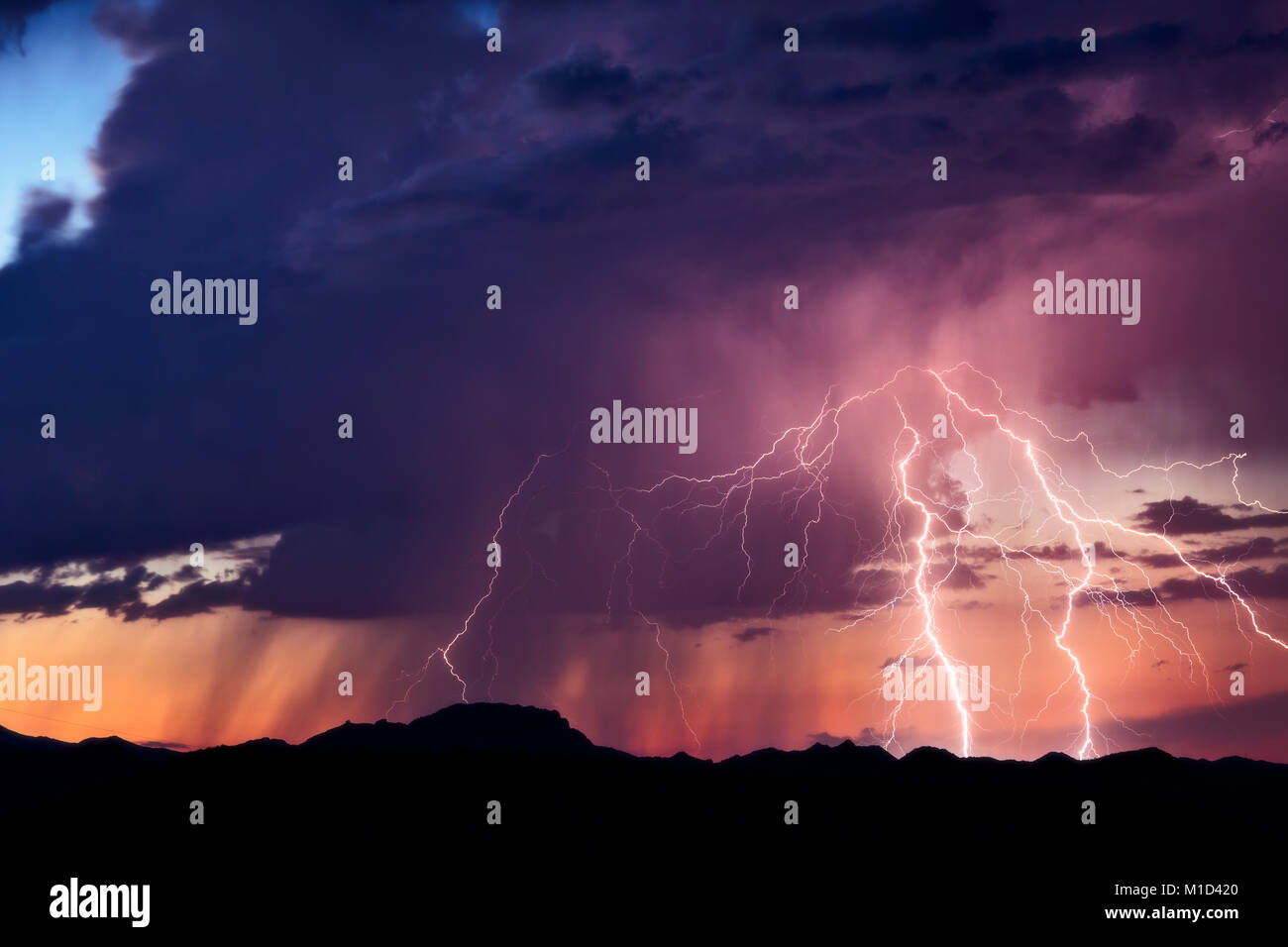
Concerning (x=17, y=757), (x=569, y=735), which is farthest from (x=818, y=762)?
(x=17, y=757)

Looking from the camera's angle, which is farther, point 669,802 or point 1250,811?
point 1250,811
